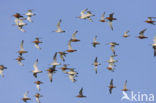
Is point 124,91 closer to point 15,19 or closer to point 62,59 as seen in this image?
point 62,59

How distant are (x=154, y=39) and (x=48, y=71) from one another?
9131 millimetres

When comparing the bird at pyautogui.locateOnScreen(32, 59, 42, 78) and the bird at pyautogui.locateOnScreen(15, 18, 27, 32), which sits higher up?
the bird at pyautogui.locateOnScreen(15, 18, 27, 32)

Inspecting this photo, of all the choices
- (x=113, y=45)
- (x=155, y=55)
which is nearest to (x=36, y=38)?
(x=113, y=45)

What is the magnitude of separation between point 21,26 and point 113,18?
9.29m

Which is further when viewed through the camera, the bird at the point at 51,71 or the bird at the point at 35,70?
the bird at the point at 35,70

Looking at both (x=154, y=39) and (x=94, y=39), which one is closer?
(x=154, y=39)

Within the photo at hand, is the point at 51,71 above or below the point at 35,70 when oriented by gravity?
below

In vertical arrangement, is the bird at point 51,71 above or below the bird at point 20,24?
below

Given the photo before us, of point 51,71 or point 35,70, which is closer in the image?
point 51,71

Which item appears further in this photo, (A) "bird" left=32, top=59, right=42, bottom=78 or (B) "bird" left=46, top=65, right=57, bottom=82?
(A) "bird" left=32, top=59, right=42, bottom=78

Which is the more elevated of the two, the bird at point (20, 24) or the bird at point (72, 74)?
the bird at point (20, 24)

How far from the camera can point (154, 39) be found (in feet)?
195

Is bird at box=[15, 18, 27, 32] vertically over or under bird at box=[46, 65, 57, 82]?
over

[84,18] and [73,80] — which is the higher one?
[84,18]
